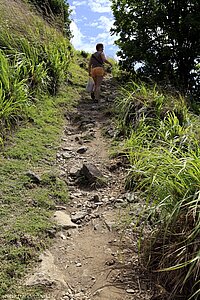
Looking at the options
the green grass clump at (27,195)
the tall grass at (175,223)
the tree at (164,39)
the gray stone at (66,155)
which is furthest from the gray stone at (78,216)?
the tree at (164,39)

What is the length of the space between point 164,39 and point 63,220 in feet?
22.9

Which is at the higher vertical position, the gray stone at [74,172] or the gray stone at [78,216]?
the gray stone at [74,172]

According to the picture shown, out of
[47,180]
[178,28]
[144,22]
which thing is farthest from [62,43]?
[47,180]

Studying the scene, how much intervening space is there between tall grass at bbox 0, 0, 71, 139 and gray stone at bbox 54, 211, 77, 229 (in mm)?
1773

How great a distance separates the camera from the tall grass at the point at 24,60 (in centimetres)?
575

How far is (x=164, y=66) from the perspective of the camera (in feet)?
31.2

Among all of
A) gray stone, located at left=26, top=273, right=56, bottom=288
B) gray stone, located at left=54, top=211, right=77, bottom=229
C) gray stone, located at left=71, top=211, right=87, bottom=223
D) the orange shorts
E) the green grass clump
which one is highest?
the orange shorts

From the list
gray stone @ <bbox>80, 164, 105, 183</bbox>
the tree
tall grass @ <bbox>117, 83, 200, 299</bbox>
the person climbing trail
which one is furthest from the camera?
the tree

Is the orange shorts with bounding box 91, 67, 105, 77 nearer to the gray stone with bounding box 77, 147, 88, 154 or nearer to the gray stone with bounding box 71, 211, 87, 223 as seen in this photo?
the gray stone with bounding box 77, 147, 88, 154

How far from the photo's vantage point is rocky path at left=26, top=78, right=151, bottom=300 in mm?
2830

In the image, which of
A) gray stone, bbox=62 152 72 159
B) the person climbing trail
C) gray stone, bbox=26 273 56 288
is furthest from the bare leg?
gray stone, bbox=26 273 56 288

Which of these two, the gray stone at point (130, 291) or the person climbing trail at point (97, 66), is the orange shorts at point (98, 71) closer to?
the person climbing trail at point (97, 66)

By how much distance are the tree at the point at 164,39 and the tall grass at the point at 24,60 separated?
1758 millimetres

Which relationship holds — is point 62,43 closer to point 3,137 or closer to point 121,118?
point 121,118
